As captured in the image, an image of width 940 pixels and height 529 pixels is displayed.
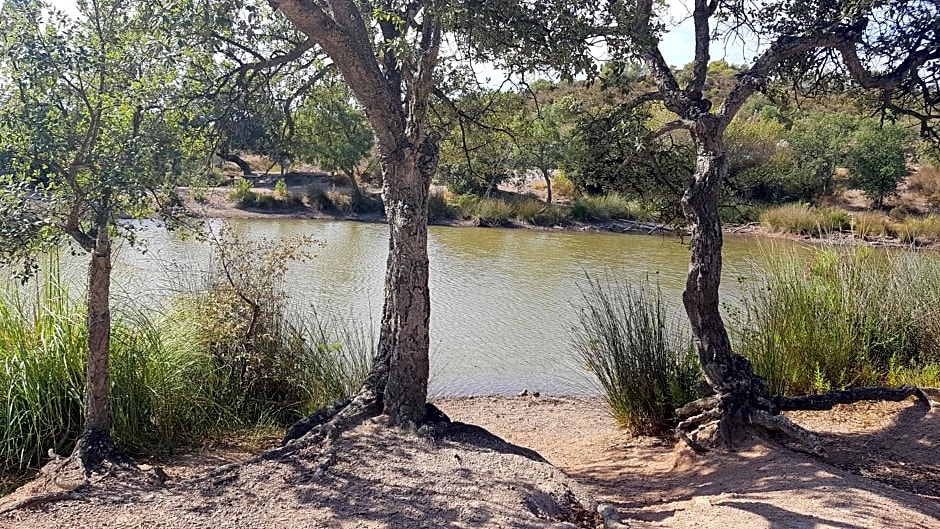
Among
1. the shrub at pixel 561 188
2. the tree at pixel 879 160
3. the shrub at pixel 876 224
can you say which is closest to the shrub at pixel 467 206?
the shrub at pixel 561 188

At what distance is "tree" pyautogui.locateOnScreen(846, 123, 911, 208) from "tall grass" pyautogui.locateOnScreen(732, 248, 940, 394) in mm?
20836

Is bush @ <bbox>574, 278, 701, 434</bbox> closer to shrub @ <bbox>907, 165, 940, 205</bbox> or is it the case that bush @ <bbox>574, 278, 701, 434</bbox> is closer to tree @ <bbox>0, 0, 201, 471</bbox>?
tree @ <bbox>0, 0, 201, 471</bbox>

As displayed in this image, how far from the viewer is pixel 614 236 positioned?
21.4m

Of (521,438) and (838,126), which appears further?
(838,126)

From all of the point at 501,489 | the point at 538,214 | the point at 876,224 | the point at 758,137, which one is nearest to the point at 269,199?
the point at 538,214

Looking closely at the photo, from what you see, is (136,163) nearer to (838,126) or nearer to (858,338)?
(858,338)

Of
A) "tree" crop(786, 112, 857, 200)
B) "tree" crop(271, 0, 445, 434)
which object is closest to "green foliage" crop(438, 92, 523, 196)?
"tree" crop(271, 0, 445, 434)

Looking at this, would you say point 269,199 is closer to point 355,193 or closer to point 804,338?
point 355,193

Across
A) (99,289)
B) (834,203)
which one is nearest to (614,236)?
(834,203)

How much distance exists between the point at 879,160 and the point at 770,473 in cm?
2470

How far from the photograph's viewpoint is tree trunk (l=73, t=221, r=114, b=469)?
3172mm

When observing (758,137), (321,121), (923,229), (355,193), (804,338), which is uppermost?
(758,137)

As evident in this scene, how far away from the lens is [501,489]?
9.32ft

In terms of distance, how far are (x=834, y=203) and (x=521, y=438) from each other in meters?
23.9
